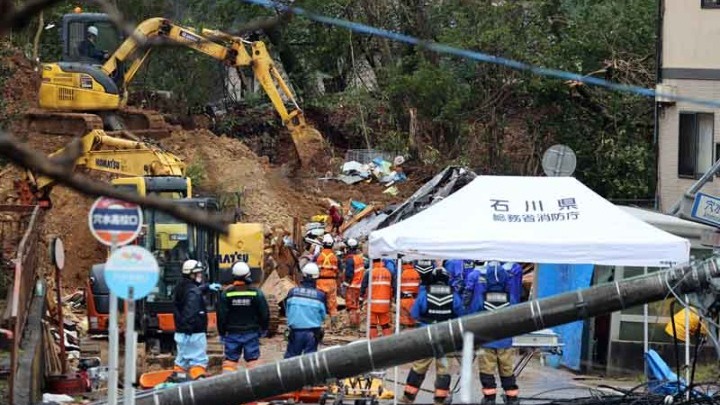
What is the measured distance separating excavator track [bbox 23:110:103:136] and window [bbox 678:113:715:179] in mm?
12000

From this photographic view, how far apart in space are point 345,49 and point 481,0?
661cm

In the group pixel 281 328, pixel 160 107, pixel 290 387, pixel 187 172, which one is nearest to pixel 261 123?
pixel 160 107

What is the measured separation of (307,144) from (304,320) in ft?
62.8

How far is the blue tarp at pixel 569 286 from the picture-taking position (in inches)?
843

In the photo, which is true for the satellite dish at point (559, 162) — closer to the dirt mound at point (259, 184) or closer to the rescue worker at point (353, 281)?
the rescue worker at point (353, 281)

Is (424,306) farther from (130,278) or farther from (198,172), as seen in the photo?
(198,172)

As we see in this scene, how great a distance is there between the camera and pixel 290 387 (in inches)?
524

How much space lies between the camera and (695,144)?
28344 mm

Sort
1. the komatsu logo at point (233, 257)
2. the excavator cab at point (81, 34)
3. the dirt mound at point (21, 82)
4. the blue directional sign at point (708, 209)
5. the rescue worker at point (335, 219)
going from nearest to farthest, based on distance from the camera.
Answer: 1. the blue directional sign at point (708, 209)
2. the komatsu logo at point (233, 257)
3. the dirt mound at point (21, 82)
4. the excavator cab at point (81, 34)
5. the rescue worker at point (335, 219)

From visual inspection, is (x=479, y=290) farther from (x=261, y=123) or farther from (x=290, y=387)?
(x=261, y=123)

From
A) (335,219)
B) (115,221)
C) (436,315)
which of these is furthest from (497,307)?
(335,219)

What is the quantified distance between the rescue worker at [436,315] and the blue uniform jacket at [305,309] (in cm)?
117

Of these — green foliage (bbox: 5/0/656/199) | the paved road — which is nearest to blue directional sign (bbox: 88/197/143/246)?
the paved road

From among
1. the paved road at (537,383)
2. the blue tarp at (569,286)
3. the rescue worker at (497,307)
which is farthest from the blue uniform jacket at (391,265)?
the rescue worker at (497,307)
